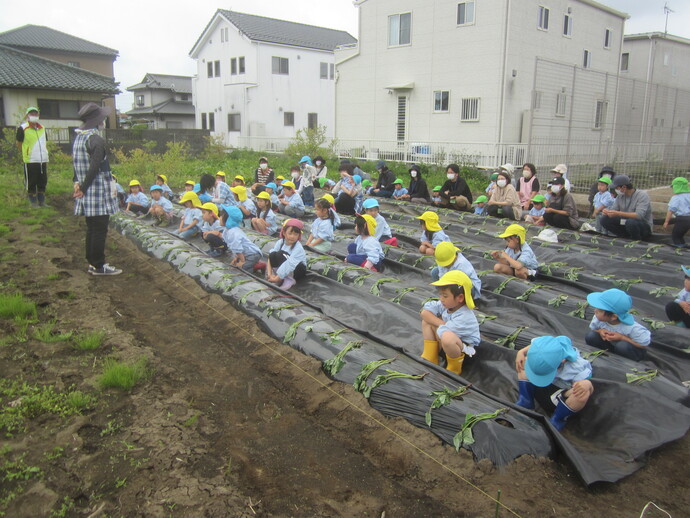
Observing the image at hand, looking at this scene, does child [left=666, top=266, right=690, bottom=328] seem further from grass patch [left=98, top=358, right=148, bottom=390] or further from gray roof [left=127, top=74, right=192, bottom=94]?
gray roof [left=127, top=74, right=192, bottom=94]

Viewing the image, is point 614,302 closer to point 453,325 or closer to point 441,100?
point 453,325

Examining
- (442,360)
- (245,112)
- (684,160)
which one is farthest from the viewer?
(245,112)

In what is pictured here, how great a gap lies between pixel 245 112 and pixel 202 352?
27.5 m

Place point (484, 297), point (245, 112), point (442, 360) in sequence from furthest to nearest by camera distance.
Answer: point (245, 112)
point (484, 297)
point (442, 360)

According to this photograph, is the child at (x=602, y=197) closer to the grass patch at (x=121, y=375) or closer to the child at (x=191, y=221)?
the child at (x=191, y=221)

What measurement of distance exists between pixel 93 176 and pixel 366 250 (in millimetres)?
3708

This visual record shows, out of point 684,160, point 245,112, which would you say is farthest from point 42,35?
point 684,160

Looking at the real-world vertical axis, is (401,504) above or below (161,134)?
below

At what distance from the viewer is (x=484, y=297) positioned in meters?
6.11

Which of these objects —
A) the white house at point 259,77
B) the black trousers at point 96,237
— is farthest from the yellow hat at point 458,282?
the white house at point 259,77

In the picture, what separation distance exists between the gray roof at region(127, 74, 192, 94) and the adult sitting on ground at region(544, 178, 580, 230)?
40796 millimetres

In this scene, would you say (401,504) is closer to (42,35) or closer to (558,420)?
(558,420)

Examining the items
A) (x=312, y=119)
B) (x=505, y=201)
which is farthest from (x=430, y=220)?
(x=312, y=119)

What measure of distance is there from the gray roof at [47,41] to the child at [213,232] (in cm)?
3026
